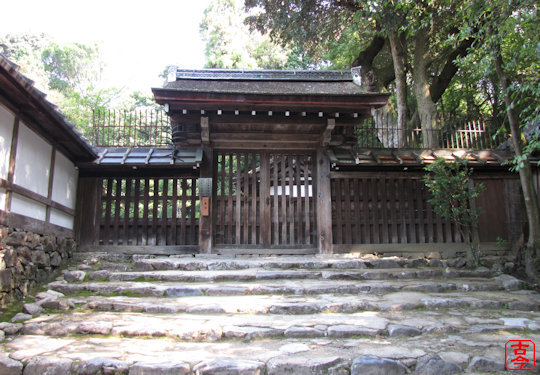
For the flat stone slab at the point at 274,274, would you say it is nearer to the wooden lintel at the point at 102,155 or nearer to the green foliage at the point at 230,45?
the wooden lintel at the point at 102,155

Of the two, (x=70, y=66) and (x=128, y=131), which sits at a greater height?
(x=70, y=66)

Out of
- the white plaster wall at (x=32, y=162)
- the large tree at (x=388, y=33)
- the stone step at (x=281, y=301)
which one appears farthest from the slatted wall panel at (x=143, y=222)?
the large tree at (x=388, y=33)

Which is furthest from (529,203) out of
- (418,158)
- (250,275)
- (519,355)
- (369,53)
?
(369,53)

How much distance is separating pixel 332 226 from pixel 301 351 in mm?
5366

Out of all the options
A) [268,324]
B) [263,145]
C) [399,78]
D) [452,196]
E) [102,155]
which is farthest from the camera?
[399,78]

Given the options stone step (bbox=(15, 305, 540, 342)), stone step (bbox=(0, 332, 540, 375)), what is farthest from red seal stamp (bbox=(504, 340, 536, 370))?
stone step (bbox=(15, 305, 540, 342))

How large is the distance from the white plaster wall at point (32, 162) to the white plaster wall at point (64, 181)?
398mm

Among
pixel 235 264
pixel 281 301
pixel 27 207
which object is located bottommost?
pixel 281 301

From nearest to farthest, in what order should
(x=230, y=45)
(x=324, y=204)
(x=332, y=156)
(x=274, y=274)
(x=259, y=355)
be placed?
(x=259, y=355), (x=274, y=274), (x=332, y=156), (x=324, y=204), (x=230, y=45)

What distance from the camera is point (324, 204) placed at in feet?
29.6

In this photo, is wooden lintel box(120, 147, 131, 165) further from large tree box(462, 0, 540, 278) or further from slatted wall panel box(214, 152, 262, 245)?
large tree box(462, 0, 540, 278)

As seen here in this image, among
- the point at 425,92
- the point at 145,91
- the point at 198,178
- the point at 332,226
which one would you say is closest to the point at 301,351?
the point at 332,226

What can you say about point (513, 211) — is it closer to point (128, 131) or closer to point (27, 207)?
point (128, 131)

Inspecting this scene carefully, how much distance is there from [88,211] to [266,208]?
14.5 feet
